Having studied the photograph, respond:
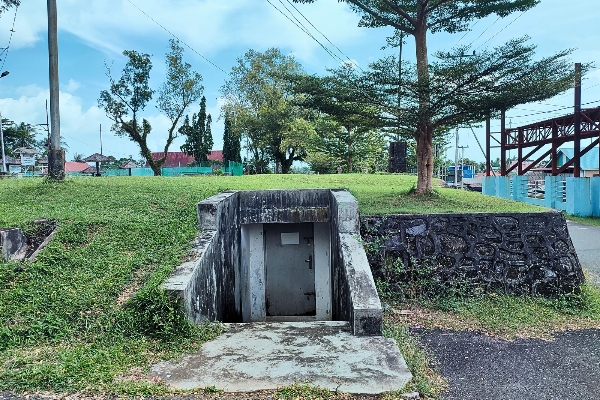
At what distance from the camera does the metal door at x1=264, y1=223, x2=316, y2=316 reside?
8477 millimetres

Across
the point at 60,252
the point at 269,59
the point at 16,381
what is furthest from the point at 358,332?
the point at 269,59

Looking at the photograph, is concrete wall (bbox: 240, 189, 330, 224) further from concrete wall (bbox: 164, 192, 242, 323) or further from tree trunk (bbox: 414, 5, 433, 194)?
tree trunk (bbox: 414, 5, 433, 194)

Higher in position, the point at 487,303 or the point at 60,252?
the point at 60,252

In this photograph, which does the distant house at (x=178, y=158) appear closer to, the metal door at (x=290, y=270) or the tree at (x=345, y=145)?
the tree at (x=345, y=145)

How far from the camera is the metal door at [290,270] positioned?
8.48 metres

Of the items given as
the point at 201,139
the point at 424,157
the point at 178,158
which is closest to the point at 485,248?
the point at 424,157

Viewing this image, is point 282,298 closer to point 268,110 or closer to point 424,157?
point 424,157

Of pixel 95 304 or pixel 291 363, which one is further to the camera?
pixel 95 304

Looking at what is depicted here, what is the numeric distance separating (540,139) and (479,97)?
535 inches

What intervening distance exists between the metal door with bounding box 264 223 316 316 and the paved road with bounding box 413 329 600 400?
4.00 meters

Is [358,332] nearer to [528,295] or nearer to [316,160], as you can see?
[528,295]

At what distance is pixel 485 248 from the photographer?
5926 millimetres

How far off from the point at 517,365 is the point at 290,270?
5.14 m

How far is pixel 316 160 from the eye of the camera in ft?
81.6
